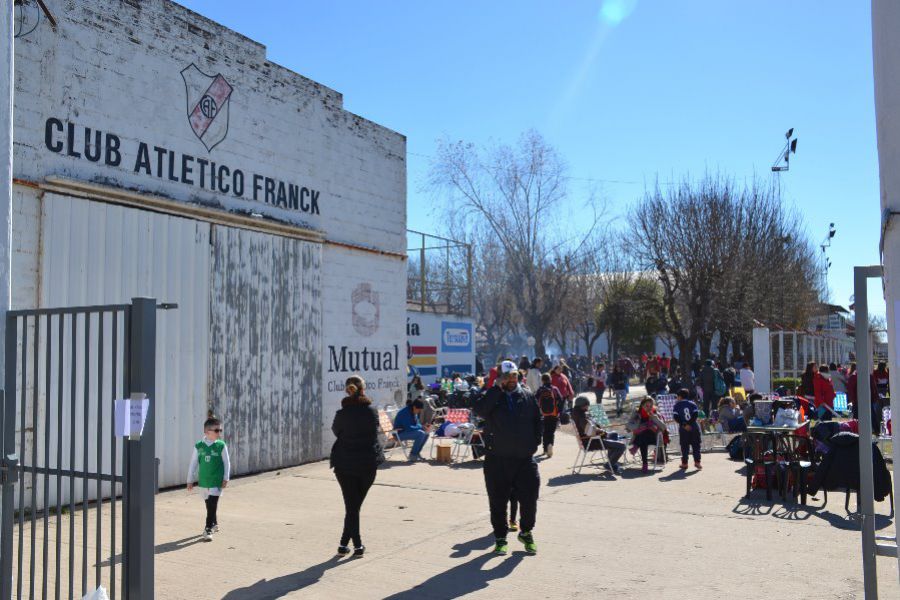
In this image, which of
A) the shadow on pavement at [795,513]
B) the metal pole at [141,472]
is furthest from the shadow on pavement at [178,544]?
the shadow on pavement at [795,513]

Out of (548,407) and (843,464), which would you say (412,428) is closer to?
(548,407)

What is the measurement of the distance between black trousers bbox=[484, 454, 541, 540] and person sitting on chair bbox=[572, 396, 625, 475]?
5.15 m

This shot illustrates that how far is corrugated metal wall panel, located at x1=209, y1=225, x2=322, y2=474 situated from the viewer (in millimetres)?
12016

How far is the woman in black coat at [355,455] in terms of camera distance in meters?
7.66

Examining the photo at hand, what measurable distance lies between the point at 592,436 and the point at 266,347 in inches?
206

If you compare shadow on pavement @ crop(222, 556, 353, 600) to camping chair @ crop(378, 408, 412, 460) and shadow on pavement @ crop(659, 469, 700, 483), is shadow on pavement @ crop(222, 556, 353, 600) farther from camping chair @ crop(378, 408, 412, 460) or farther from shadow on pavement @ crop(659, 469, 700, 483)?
camping chair @ crop(378, 408, 412, 460)

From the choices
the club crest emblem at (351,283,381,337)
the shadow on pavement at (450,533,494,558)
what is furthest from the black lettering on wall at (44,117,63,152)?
the shadow on pavement at (450,533,494,558)

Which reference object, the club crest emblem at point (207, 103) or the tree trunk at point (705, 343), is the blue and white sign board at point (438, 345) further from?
the club crest emblem at point (207, 103)

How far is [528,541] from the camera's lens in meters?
7.76

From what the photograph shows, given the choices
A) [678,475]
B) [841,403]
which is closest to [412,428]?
[678,475]

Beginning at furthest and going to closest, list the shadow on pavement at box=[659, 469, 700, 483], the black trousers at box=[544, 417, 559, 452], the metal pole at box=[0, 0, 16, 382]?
the black trousers at box=[544, 417, 559, 452]
the shadow on pavement at box=[659, 469, 700, 483]
the metal pole at box=[0, 0, 16, 382]

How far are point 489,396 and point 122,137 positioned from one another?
608 centimetres

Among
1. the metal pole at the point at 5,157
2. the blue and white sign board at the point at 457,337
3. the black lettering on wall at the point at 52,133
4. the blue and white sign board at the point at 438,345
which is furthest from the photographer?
the blue and white sign board at the point at 457,337

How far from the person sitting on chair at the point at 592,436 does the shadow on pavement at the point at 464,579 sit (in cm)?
527
